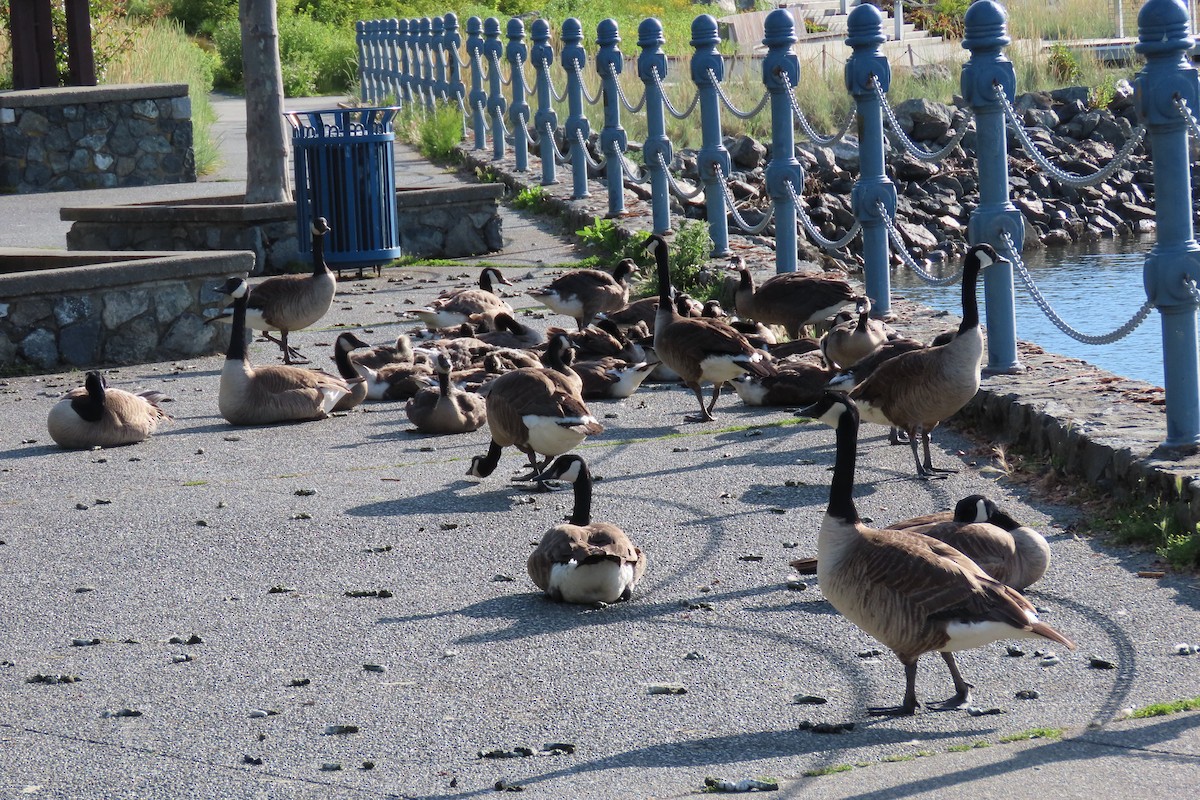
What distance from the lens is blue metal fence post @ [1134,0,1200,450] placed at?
6.47m

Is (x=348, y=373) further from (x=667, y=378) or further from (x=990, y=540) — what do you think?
(x=990, y=540)

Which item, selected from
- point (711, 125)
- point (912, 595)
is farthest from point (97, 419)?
point (711, 125)

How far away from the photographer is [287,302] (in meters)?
11.1

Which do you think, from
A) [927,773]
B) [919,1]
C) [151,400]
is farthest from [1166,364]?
[919,1]

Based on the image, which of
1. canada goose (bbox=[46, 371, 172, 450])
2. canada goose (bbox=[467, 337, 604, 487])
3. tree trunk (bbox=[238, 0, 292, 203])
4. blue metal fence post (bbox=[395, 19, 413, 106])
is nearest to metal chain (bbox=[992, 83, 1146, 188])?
canada goose (bbox=[467, 337, 604, 487])

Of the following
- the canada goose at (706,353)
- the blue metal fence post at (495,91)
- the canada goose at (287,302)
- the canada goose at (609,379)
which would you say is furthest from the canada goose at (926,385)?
the blue metal fence post at (495,91)

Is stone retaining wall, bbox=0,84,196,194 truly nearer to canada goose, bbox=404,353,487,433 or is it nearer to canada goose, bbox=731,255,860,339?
canada goose, bbox=731,255,860,339

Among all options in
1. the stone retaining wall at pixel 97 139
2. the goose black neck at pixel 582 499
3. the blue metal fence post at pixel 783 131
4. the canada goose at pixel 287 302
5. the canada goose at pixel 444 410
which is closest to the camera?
the goose black neck at pixel 582 499

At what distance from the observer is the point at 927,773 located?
4203mm

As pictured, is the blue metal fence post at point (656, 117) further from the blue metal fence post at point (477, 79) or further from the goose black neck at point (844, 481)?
the goose black neck at point (844, 481)

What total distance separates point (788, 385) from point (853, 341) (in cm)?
46

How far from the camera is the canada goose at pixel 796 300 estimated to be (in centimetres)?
1044

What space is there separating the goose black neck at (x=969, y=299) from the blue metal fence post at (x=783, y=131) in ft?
12.9

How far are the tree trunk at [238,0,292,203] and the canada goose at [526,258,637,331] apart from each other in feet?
15.3
